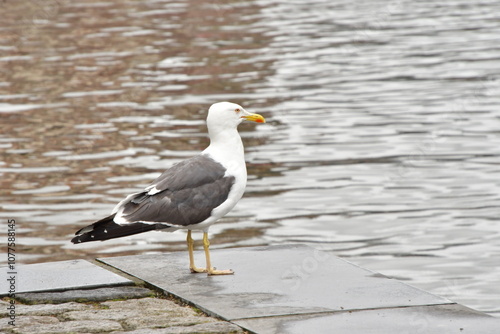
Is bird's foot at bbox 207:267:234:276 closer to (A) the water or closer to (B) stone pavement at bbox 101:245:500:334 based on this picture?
(B) stone pavement at bbox 101:245:500:334

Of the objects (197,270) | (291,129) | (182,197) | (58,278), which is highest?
(182,197)

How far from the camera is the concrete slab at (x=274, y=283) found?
6.25m

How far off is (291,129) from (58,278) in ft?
31.2

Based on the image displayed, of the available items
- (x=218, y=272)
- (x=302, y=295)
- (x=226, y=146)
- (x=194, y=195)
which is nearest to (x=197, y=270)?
(x=218, y=272)

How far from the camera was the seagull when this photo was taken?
688cm

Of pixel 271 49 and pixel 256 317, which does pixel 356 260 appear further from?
pixel 271 49

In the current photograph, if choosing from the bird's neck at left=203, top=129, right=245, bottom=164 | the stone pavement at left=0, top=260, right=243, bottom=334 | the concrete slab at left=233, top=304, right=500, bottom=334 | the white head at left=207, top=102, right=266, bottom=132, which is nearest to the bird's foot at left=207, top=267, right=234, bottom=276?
the stone pavement at left=0, top=260, right=243, bottom=334

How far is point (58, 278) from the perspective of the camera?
22.8 feet

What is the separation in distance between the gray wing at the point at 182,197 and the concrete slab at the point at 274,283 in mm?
415

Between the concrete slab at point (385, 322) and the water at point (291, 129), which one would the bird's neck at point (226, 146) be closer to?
the concrete slab at point (385, 322)

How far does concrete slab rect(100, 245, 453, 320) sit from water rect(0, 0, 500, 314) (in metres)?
2.16

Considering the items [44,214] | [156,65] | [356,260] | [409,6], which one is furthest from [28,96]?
[409,6]

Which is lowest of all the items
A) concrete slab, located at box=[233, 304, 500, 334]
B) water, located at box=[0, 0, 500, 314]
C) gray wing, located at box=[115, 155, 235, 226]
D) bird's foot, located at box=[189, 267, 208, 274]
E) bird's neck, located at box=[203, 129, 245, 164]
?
water, located at box=[0, 0, 500, 314]

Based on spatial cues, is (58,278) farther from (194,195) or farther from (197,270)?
(194,195)
